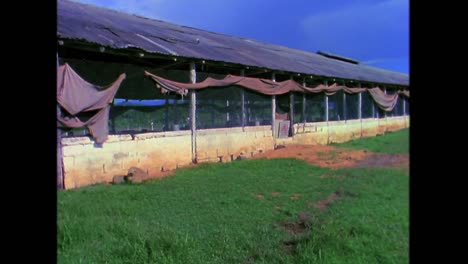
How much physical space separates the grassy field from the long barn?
121 cm

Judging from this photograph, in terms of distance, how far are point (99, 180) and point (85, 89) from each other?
1.78 meters

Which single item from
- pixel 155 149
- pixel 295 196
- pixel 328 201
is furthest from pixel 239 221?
pixel 155 149

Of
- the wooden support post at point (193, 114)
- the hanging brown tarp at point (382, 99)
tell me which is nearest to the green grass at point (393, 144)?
the wooden support post at point (193, 114)

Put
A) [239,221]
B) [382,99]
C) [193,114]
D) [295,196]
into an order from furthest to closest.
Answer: [382,99], [193,114], [295,196], [239,221]

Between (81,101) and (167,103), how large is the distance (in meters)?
6.55

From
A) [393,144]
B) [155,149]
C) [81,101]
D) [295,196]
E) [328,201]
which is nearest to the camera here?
[393,144]

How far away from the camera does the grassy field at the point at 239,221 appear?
3.63 metres

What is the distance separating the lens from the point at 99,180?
813cm

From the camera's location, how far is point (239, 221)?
4859 mm

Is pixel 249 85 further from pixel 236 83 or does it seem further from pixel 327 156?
pixel 327 156

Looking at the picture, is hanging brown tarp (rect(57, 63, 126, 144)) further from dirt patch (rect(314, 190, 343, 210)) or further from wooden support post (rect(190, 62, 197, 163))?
dirt patch (rect(314, 190, 343, 210))

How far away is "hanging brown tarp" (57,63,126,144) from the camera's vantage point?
23.1 feet
